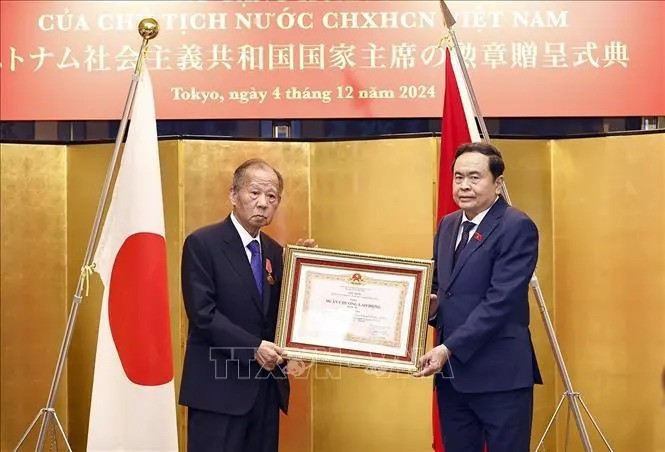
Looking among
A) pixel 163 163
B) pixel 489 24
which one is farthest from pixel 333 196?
pixel 489 24

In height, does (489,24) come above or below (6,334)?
above

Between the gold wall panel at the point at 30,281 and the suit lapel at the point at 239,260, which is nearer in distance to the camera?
the suit lapel at the point at 239,260

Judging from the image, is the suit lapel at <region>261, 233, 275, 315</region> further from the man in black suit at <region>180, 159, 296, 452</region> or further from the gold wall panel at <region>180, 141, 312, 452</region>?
the gold wall panel at <region>180, 141, 312, 452</region>

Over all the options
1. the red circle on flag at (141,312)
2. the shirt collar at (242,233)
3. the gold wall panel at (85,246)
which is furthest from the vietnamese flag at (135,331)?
the gold wall panel at (85,246)

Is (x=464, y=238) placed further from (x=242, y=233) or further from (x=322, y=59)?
(x=322, y=59)

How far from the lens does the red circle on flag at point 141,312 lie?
4.14 m

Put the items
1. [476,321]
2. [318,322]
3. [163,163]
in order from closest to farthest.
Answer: [476,321], [318,322], [163,163]

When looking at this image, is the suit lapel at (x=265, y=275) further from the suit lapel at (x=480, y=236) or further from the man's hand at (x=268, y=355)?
the suit lapel at (x=480, y=236)

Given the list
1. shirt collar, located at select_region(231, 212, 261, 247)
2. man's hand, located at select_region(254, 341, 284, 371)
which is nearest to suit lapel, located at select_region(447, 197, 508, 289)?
man's hand, located at select_region(254, 341, 284, 371)

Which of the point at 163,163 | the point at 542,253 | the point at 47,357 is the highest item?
the point at 163,163

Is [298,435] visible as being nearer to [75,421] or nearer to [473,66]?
[75,421]

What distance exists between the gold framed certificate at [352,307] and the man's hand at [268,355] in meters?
0.04

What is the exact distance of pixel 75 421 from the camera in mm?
5219

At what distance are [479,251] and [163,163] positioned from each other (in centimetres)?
201
